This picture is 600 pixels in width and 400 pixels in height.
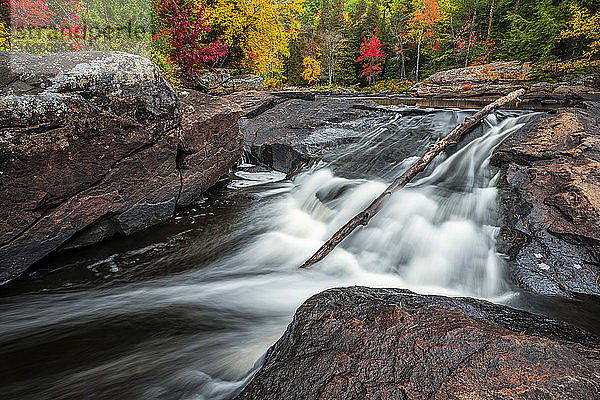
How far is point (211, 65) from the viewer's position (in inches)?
559

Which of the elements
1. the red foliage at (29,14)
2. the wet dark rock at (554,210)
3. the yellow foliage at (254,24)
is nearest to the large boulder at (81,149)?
the red foliage at (29,14)

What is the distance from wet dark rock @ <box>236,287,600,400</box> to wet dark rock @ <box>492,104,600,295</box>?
190 cm

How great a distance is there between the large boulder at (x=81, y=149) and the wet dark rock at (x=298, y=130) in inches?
131

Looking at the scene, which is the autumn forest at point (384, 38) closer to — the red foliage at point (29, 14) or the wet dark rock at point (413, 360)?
the red foliage at point (29, 14)

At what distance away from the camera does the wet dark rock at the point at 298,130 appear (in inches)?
311

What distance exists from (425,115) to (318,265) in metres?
6.50

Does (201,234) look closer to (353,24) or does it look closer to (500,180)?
(500,180)

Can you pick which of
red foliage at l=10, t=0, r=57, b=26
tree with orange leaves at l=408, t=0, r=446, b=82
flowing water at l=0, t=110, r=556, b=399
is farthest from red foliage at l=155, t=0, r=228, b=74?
tree with orange leaves at l=408, t=0, r=446, b=82

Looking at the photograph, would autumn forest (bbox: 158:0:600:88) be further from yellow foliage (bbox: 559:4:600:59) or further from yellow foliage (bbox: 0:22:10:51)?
yellow foliage (bbox: 0:22:10:51)

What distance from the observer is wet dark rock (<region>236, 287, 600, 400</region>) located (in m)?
1.26

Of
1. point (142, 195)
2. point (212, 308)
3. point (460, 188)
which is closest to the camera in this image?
point (212, 308)

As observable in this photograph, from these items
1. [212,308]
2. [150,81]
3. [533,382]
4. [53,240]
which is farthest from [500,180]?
[53,240]

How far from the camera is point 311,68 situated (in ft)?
108

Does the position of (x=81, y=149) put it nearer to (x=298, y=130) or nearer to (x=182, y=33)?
(x=298, y=130)
